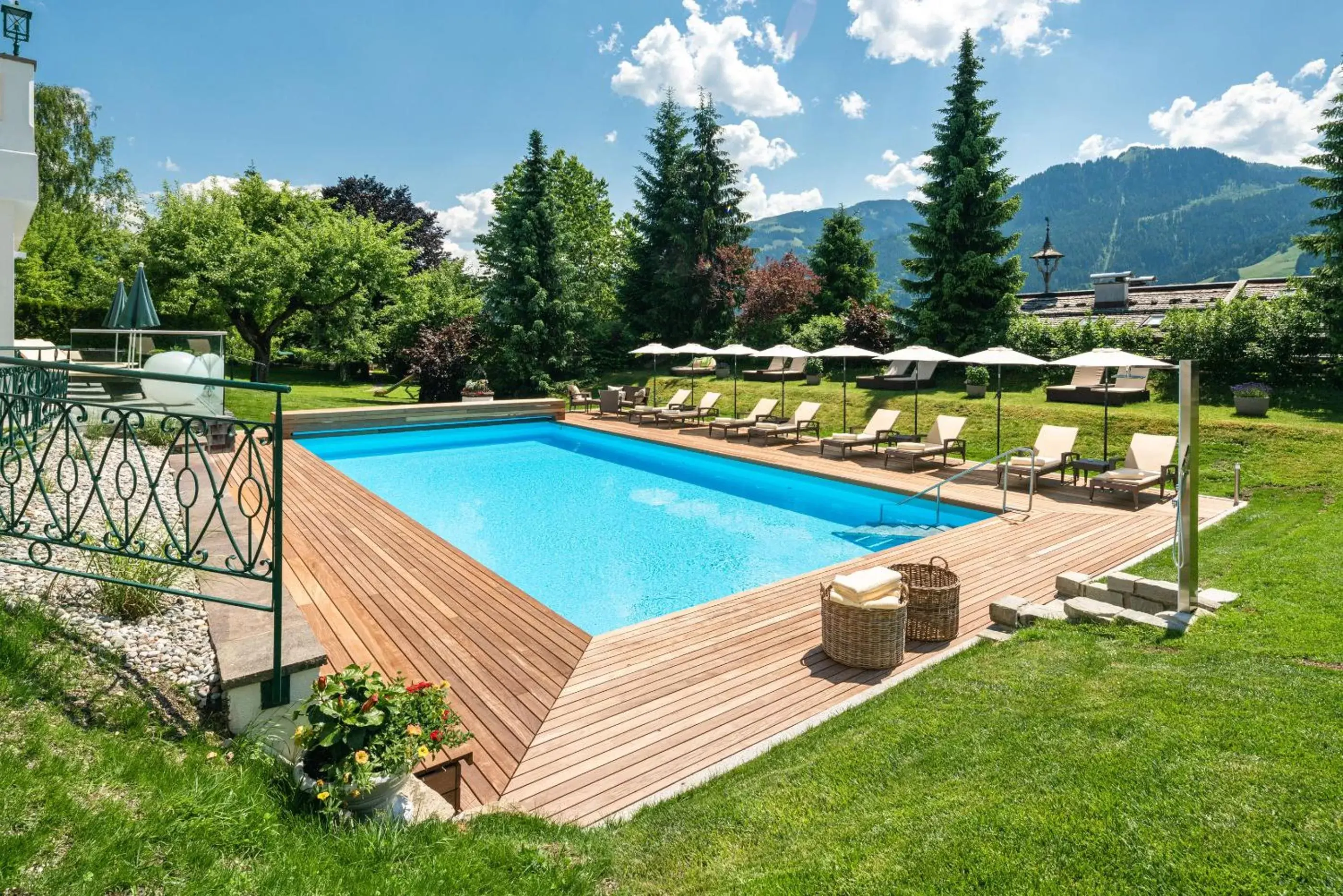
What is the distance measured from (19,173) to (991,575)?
41.7ft

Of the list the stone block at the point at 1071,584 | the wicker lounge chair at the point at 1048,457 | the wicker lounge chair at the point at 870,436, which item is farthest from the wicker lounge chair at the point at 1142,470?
the stone block at the point at 1071,584

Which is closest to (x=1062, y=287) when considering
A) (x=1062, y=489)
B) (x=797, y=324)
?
(x=797, y=324)

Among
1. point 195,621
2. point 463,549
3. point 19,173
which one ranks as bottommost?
point 463,549

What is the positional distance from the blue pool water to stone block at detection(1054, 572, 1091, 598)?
8.28ft

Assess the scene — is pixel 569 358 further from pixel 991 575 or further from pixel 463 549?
pixel 991 575

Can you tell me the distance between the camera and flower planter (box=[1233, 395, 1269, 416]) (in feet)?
38.6

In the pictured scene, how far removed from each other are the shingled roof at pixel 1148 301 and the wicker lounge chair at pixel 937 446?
9406mm

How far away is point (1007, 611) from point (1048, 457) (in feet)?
20.9

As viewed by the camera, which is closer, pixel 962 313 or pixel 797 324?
pixel 962 313

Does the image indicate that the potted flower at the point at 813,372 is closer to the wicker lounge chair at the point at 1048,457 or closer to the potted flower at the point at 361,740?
the wicker lounge chair at the point at 1048,457

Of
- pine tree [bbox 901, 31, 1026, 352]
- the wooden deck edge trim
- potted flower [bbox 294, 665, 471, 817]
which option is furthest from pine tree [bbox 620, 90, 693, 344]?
potted flower [bbox 294, 665, 471, 817]

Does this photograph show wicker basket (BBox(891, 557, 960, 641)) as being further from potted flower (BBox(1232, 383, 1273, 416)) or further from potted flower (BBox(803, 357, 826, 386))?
potted flower (BBox(803, 357, 826, 386))

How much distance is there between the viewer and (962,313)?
18.2m

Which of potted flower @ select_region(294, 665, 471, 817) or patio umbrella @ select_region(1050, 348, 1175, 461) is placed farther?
patio umbrella @ select_region(1050, 348, 1175, 461)
